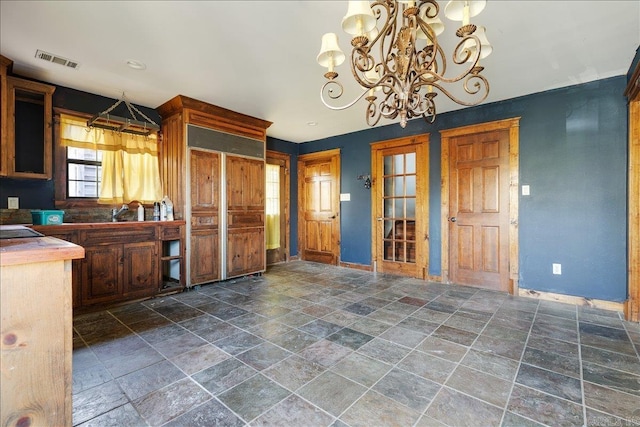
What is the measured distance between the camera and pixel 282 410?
1.58 m

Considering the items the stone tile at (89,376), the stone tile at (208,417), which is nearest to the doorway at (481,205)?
the stone tile at (208,417)

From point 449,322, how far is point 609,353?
1.09 m

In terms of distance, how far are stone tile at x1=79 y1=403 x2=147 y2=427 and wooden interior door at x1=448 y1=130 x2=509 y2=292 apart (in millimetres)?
3907

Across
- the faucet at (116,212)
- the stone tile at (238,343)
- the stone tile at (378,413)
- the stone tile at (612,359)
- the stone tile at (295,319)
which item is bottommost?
the stone tile at (378,413)

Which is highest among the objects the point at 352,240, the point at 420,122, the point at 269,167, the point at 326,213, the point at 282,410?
the point at 420,122

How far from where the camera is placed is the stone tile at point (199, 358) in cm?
200

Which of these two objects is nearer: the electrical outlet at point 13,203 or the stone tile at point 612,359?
the stone tile at point 612,359

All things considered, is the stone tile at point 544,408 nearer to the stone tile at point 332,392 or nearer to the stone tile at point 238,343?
the stone tile at point 332,392

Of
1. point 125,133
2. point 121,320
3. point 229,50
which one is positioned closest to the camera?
point 229,50

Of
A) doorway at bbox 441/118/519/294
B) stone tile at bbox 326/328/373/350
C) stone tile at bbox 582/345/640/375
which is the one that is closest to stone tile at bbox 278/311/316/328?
stone tile at bbox 326/328/373/350

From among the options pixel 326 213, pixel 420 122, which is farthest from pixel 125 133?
pixel 420 122

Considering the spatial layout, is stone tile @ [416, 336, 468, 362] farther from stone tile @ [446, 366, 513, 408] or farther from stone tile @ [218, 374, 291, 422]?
stone tile @ [218, 374, 291, 422]

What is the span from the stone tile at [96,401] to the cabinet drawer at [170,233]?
2.09m

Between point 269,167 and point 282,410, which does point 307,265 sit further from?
point 282,410
